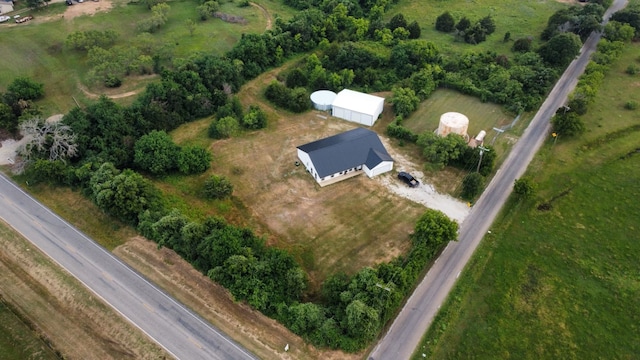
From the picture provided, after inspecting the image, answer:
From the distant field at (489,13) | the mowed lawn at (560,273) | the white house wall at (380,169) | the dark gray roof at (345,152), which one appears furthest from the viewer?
the distant field at (489,13)

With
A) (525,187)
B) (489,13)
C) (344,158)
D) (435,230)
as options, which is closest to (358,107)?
(344,158)

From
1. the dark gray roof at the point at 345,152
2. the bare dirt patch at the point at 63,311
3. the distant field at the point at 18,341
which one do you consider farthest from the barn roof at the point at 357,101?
the distant field at the point at 18,341

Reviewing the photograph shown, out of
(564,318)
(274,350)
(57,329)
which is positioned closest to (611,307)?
(564,318)

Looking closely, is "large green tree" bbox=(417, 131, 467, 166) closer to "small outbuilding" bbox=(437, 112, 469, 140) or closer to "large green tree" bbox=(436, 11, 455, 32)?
"small outbuilding" bbox=(437, 112, 469, 140)

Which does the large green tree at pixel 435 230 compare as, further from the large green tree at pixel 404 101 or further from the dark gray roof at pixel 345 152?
the large green tree at pixel 404 101

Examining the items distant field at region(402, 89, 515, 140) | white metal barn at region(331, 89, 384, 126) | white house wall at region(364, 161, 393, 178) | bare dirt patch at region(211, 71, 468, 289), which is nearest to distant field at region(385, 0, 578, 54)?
distant field at region(402, 89, 515, 140)

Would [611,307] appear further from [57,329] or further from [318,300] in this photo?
[57,329]
